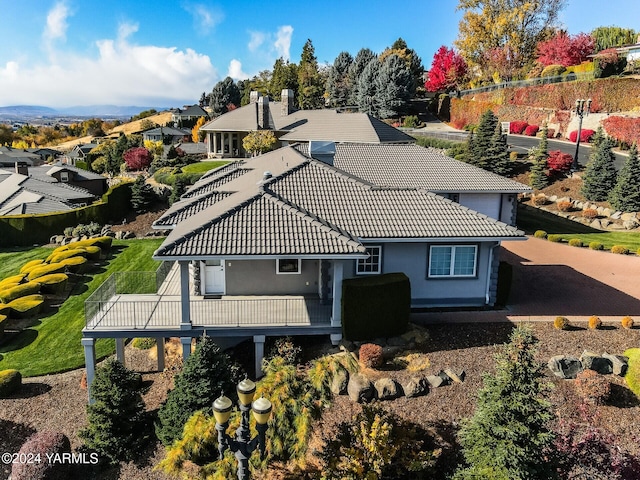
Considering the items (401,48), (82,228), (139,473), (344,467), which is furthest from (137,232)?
(401,48)

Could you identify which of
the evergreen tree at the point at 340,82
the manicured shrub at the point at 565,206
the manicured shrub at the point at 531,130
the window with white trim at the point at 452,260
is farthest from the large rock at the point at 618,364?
the evergreen tree at the point at 340,82

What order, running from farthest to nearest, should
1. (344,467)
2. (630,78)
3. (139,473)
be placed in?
(630,78) < (139,473) < (344,467)

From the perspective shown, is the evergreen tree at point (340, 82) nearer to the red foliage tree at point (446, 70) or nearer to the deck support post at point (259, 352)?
the red foliage tree at point (446, 70)

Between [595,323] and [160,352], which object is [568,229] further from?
[160,352]

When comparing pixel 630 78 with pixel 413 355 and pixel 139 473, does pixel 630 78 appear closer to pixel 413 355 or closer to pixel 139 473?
pixel 413 355

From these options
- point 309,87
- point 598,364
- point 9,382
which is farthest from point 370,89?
point 9,382
